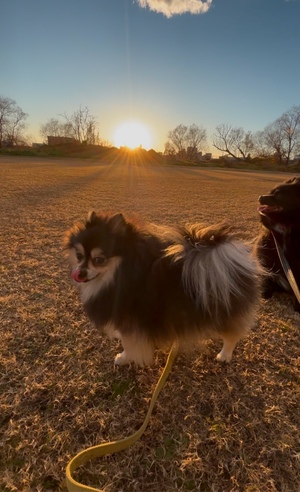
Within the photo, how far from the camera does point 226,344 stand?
209 centimetres

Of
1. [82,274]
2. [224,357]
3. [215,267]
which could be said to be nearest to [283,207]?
[215,267]

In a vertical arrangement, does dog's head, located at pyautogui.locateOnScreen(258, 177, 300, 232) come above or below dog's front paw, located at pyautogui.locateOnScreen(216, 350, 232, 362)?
above

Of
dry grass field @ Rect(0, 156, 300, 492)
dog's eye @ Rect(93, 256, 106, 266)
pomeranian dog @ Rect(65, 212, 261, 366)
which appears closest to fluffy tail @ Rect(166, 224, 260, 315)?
pomeranian dog @ Rect(65, 212, 261, 366)

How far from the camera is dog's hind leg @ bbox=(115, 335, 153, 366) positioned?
75.1 inches

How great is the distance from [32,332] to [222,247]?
1.70 m

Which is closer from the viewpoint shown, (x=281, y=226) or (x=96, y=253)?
(x=96, y=253)

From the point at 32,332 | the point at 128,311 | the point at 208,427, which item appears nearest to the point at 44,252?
the point at 32,332

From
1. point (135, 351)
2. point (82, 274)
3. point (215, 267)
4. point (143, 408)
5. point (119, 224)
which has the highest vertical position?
point (119, 224)

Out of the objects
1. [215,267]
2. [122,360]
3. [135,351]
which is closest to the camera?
[215,267]

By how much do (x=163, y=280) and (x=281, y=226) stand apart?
1547 millimetres

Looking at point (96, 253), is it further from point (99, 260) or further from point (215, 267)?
point (215, 267)

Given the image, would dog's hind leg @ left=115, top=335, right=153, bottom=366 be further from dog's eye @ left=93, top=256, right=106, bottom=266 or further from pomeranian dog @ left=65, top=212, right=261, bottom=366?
dog's eye @ left=93, top=256, right=106, bottom=266

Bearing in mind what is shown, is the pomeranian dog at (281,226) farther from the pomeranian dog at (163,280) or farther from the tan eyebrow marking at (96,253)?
the tan eyebrow marking at (96,253)

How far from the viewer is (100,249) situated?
5.93ft
